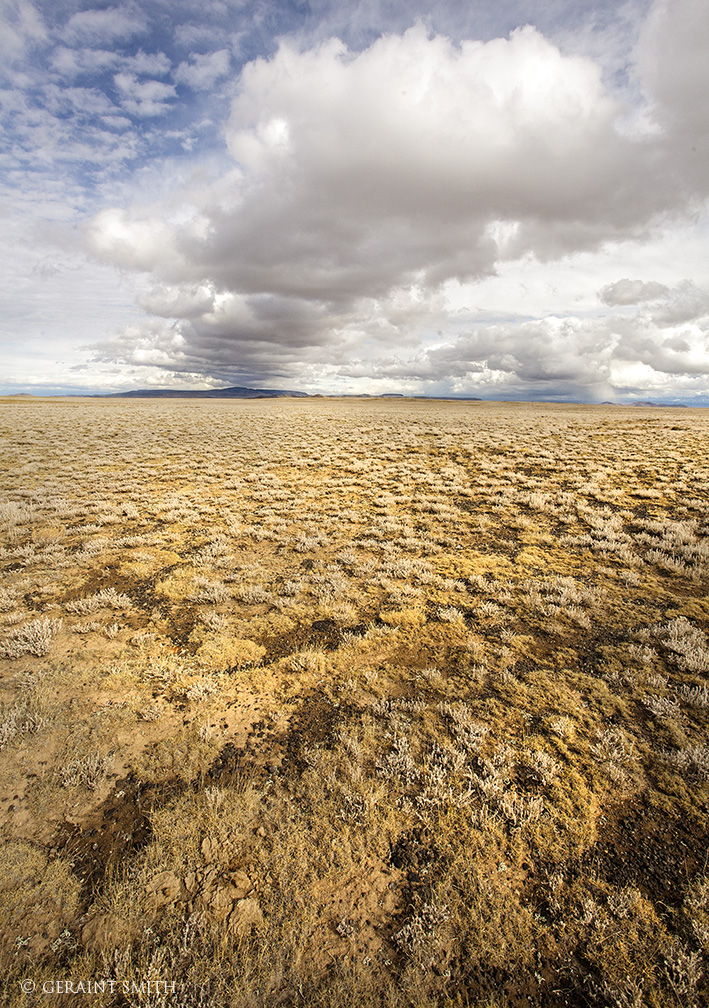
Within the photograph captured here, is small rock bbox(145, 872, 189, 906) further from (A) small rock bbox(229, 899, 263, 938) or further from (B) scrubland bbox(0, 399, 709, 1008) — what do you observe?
(A) small rock bbox(229, 899, 263, 938)

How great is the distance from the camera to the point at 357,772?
4.29m

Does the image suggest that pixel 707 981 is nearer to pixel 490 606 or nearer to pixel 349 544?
pixel 490 606

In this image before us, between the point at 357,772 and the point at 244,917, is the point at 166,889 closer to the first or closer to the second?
the point at 244,917

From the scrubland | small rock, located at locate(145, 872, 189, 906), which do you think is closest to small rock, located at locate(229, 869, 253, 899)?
the scrubland

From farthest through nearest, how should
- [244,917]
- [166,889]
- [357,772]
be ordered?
[357,772] < [166,889] < [244,917]

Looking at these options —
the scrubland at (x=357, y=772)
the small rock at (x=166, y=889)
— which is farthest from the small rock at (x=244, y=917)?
the small rock at (x=166, y=889)

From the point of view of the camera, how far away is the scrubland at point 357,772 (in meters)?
2.92

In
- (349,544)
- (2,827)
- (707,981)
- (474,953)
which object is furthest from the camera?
(349,544)

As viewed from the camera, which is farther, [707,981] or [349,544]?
[349,544]

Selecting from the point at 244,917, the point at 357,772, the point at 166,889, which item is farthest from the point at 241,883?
the point at 357,772

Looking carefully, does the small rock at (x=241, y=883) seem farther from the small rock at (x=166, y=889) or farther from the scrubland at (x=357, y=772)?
the small rock at (x=166, y=889)

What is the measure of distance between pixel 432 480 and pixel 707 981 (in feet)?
52.7

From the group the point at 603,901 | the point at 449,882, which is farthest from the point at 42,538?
the point at 603,901

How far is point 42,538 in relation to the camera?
36.0ft
